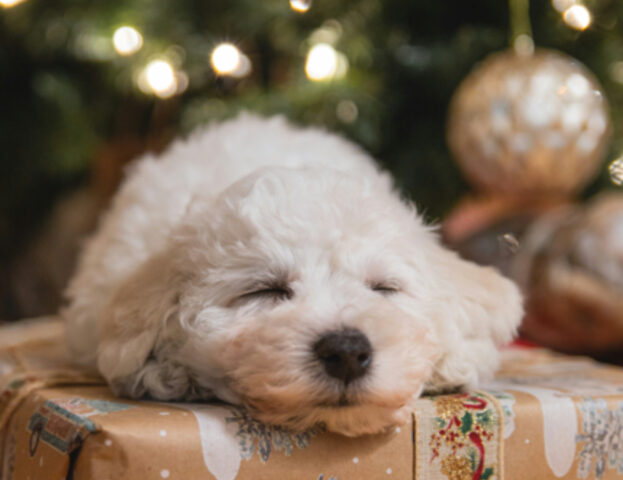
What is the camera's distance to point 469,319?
1488 mm

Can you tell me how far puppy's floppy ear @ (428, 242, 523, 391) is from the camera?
142 cm

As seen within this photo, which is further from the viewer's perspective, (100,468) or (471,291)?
(471,291)

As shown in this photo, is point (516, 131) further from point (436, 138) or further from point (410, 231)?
point (410, 231)

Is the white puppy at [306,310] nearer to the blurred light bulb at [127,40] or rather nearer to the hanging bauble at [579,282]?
the hanging bauble at [579,282]

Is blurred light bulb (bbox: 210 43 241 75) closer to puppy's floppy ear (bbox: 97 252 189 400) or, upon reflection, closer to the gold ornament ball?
the gold ornament ball

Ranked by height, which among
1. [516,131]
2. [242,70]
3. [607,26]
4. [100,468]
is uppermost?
[607,26]

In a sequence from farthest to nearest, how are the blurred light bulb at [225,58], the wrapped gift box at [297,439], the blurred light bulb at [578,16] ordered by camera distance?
the blurred light bulb at [225,58]
the blurred light bulb at [578,16]
the wrapped gift box at [297,439]

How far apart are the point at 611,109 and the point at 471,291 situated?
196cm

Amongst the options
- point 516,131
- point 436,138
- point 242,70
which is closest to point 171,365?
point 516,131

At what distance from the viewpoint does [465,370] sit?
1.42 meters

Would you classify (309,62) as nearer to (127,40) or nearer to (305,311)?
(127,40)

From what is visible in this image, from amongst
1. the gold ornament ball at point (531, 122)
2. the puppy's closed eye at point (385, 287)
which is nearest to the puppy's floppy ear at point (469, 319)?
the puppy's closed eye at point (385, 287)

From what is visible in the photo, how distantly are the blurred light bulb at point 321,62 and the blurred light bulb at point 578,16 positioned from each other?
0.91 m

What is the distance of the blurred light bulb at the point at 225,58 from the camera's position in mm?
2598
